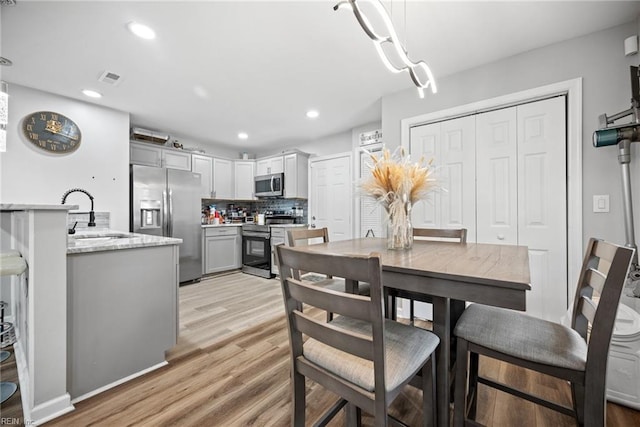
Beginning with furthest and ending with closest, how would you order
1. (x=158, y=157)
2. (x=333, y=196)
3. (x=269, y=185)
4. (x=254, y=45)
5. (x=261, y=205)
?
(x=261, y=205) < (x=269, y=185) < (x=333, y=196) < (x=158, y=157) < (x=254, y=45)

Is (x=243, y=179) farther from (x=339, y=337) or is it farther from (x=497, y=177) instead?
(x=339, y=337)

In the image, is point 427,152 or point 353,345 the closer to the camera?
point 353,345

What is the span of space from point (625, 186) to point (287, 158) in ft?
13.1

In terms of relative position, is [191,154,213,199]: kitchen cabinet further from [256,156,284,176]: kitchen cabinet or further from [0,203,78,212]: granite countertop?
[0,203,78,212]: granite countertop

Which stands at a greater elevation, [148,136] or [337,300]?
[148,136]

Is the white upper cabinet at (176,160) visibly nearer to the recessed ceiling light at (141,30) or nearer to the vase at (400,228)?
the recessed ceiling light at (141,30)

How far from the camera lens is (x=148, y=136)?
3.91m

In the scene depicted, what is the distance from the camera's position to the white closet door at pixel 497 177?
2.23 meters

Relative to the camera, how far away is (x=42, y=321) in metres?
1.35

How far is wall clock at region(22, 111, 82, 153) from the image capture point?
276cm

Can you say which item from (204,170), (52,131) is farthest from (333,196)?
(52,131)

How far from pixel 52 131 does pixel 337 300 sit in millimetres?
3845

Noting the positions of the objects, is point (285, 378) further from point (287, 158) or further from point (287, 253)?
point (287, 158)

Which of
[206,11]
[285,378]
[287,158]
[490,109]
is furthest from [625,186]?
[287,158]
